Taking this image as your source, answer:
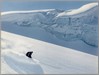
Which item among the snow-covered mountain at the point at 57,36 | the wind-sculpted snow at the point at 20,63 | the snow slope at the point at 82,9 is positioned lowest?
the wind-sculpted snow at the point at 20,63

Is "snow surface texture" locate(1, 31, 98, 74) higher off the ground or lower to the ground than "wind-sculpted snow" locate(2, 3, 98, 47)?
lower

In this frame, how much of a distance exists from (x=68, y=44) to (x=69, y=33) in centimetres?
13

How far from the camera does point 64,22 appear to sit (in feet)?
10.3

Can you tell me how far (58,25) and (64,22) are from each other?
0.08 metres

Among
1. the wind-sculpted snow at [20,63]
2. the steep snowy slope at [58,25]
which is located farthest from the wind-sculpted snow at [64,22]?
the wind-sculpted snow at [20,63]

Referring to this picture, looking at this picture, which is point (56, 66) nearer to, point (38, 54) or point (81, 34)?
point (38, 54)

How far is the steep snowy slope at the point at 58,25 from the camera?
3123 millimetres

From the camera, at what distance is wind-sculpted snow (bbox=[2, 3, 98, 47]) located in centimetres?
312

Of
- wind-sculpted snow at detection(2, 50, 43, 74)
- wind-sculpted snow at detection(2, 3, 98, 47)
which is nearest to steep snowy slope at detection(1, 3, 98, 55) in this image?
wind-sculpted snow at detection(2, 3, 98, 47)

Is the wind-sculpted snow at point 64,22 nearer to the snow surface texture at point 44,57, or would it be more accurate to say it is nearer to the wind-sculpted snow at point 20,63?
the snow surface texture at point 44,57

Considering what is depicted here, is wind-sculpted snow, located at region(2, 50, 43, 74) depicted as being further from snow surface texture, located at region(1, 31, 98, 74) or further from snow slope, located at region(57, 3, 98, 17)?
snow slope, located at region(57, 3, 98, 17)

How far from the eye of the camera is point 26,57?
3.04 m

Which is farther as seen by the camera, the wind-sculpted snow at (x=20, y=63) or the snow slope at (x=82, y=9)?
the snow slope at (x=82, y=9)

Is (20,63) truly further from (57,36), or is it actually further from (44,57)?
(57,36)
